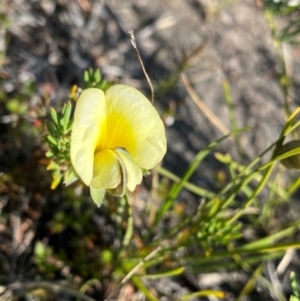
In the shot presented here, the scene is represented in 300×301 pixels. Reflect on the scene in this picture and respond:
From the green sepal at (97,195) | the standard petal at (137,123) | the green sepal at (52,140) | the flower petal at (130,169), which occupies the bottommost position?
the green sepal at (52,140)

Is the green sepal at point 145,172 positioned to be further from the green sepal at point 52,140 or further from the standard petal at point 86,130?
the green sepal at point 52,140

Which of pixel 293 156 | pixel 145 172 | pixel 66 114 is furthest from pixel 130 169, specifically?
pixel 293 156

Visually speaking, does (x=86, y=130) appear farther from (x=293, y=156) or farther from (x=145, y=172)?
(x=293, y=156)

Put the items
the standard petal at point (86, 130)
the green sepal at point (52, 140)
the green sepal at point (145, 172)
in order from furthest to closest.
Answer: the green sepal at point (52, 140) → the green sepal at point (145, 172) → the standard petal at point (86, 130)

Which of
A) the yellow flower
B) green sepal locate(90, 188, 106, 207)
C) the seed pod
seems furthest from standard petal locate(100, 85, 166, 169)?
the seed pod

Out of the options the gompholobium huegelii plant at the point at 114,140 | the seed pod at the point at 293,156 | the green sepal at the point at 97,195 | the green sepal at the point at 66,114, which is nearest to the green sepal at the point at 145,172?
the gompholobium huegelii plant at the point at 114,140

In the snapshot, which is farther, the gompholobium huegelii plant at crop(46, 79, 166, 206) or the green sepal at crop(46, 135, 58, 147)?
the green sepal at crop(46, 135, 58, 147)

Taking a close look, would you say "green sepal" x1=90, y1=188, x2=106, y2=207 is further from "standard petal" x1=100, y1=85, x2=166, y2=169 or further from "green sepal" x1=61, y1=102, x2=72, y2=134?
"green sepal" x1=61, y1=102, x2=72, y2=134
